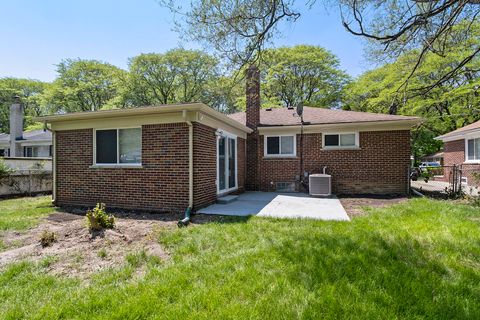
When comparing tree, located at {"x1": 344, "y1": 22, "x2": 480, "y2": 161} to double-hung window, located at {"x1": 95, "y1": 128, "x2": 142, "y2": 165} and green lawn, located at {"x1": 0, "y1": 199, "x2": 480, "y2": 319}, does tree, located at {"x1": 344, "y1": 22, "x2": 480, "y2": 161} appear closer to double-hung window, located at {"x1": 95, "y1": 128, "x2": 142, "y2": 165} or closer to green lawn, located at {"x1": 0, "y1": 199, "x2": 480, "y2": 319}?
double-hung window, located at {"x1": 95, "y1": 128, "x2": 142, "y2": 165}

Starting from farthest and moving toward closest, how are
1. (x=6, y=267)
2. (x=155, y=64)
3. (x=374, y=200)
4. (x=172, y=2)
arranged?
(x=155, y=64) < (x=374, y=200) < (x=172, y=2) < (x=6, y=267)

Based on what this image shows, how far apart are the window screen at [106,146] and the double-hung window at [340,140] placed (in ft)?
25.6

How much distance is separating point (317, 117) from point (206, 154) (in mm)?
6207

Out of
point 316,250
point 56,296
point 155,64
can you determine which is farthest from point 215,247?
point 155,64

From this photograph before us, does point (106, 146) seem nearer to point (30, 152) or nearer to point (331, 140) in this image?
point (331, 140)

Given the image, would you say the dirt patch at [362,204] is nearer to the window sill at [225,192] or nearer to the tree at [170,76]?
the window sill at [225,192]

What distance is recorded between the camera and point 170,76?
1041 inches

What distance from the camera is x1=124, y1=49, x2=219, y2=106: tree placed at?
84.4 ft

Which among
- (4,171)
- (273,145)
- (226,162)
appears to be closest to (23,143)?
(4,171)

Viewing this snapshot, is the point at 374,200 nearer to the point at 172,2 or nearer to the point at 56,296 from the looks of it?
the point at 172,2

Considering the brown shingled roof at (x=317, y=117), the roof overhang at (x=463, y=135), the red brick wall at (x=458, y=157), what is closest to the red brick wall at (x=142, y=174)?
the brown shingled roof at (x=317, y=117)

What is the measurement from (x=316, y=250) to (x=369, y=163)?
7607mm

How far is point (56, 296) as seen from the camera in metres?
2.82

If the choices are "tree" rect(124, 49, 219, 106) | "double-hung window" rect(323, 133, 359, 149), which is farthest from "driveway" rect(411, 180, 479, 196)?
"tree" rect(124, 49, 219, 106)
